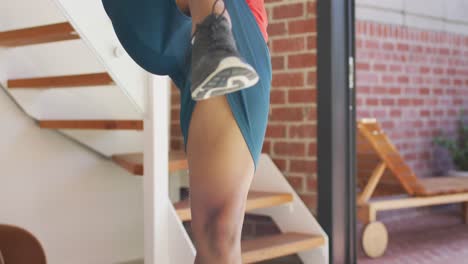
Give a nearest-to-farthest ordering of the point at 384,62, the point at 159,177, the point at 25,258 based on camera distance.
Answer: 1. the point at 25,258
2. the point at 159,177
3. the point at 384,62

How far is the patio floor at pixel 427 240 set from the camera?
12.0 feet

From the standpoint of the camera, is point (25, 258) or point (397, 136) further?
point (397, 136)

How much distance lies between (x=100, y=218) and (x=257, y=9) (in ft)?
8.67

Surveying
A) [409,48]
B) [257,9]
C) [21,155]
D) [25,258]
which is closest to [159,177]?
[25,258]

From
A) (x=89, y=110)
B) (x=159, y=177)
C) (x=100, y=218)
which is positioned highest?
(x=89, y=110)

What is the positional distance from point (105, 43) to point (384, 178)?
2.97 meters

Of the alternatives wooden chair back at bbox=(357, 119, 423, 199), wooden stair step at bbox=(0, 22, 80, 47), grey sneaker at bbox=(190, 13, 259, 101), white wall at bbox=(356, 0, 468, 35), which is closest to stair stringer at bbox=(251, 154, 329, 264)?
wooden chair back at bbox=(357, 119, 423, 199)

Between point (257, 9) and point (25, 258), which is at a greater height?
point (257, 9)

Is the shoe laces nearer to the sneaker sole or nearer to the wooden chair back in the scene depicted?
the sneaker sole

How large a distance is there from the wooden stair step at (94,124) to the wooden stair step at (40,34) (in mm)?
423

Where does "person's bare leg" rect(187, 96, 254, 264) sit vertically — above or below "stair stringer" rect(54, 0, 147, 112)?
below

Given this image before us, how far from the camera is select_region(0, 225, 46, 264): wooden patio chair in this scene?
242cm

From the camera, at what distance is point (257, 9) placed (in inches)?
47.0

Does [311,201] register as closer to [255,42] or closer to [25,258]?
[25,258]
